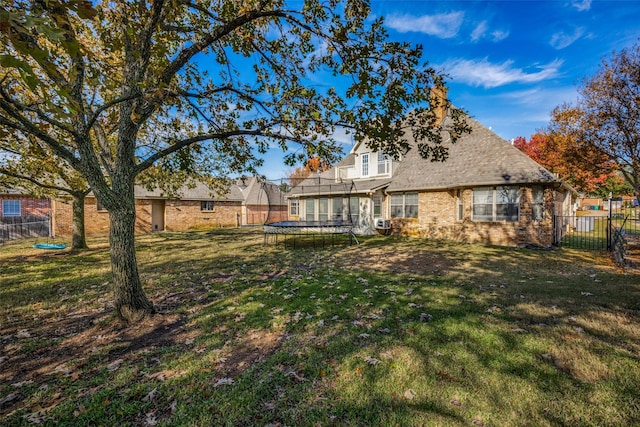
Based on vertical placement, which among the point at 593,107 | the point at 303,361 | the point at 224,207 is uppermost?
the point at 593,107

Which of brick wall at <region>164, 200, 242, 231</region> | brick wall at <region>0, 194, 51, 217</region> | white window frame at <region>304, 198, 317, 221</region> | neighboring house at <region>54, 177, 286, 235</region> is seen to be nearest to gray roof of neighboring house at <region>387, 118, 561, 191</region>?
white window frame at <region>304, 198, 317, 221</region>

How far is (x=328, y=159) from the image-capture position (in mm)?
5844

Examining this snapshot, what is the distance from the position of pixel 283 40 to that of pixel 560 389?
7.65m

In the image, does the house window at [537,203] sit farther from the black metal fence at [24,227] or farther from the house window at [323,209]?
the black metal fence at [24,227]

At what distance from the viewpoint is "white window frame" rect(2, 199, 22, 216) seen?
18.5 m

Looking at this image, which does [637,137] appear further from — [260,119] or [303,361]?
[303,361]

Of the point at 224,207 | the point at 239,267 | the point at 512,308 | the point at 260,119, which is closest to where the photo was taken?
the point at 512,308

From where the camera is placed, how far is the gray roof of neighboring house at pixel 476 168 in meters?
13.2

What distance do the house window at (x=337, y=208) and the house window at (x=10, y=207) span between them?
2128 centimetres

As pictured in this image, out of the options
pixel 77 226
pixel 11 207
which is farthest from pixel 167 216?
pixel 77 226

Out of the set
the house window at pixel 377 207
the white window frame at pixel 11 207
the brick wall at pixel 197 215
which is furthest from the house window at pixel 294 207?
the white window frame at pixel 11 207

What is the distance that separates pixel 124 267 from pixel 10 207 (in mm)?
21969

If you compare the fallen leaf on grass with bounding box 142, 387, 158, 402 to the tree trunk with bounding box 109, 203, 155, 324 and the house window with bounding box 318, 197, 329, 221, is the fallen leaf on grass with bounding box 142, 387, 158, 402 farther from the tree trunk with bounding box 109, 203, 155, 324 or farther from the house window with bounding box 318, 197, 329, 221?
the house window with bounding box 318, 197, 329, 221

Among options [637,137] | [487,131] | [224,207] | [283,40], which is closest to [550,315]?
[283,40]
